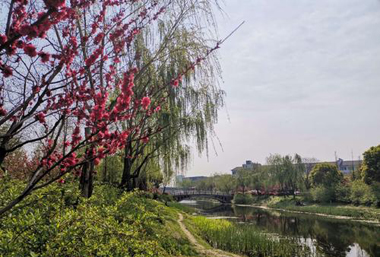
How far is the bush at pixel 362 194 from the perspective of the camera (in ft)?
86.2

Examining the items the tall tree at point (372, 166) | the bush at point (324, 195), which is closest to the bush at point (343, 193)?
the bush at point (324, 195)

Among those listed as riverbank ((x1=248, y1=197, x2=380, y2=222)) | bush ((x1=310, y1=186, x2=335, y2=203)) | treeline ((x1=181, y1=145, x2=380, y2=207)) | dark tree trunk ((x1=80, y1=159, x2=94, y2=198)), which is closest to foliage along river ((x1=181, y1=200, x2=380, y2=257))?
riverbank ((x1=248, y1=197, x2=380, y2=222))

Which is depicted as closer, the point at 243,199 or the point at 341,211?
the point at 341,211

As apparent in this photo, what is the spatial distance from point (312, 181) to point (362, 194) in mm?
12343

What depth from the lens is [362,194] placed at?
27797 millimetres

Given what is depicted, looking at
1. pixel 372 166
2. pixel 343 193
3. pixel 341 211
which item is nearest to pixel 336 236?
pixel 341 211

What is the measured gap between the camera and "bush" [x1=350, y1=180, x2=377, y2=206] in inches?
1034

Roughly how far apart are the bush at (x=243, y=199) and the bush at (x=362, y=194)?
1735 centimetres

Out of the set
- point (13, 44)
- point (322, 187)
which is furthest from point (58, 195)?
point (322, 187)

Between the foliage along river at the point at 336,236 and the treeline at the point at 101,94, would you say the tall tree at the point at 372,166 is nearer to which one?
the foliage along river at the point at 336,236

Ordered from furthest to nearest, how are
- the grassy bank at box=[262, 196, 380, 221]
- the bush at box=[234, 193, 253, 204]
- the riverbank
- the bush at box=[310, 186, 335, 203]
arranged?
the bush at box=[234, 193, 253, 204] → the bush at box=[310, 186, 335, 203] → the grassy bank at box=[262, 196, 380, 221] → the riverbank

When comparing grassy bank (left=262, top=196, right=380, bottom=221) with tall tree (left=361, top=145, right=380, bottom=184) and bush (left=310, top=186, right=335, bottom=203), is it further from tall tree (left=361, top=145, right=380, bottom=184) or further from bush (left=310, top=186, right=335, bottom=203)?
tall tree (left=361, top=145, right=380, bottom=184)

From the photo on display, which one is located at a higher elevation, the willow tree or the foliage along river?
the willow tree

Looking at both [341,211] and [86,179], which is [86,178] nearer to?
[86,179]
